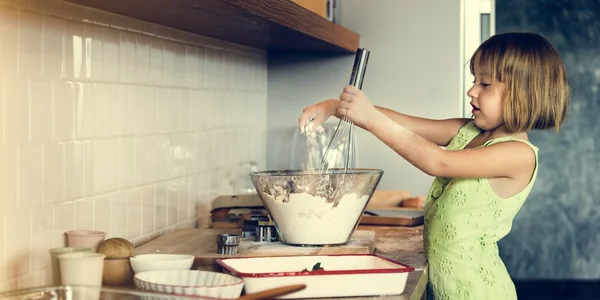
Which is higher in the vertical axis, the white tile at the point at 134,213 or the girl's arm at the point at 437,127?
the girl's arm at the point at 437,127

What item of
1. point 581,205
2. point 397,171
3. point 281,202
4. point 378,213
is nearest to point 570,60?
point 581,205

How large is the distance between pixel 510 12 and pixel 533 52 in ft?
6.51

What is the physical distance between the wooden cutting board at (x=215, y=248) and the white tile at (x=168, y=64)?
37 centimetres

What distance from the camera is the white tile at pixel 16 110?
1.34 meters

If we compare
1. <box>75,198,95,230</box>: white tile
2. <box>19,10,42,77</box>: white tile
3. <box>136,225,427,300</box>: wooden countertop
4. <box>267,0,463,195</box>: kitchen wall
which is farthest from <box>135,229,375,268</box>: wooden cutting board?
<box>267,0,463,195</box>: kitchen wall

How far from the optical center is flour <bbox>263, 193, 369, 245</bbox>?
1728 millimetres

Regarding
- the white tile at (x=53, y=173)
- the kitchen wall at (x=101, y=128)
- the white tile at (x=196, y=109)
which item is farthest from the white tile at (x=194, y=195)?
the white tile at (x=53, y=173)

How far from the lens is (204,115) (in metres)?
2.27

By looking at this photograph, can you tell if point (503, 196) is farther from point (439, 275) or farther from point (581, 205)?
point (581, 205)

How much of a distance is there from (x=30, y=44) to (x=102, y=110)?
0.29 metres

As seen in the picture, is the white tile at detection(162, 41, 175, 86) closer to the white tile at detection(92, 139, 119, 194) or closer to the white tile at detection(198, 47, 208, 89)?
the white tile at detection(198, 47, 208, 89)

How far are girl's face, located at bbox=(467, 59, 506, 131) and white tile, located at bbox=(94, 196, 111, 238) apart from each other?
811 mm

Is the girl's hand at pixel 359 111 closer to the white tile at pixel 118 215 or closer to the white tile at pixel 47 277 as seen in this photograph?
the white tile at pixel 118 215

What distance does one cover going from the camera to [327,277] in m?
1.36
